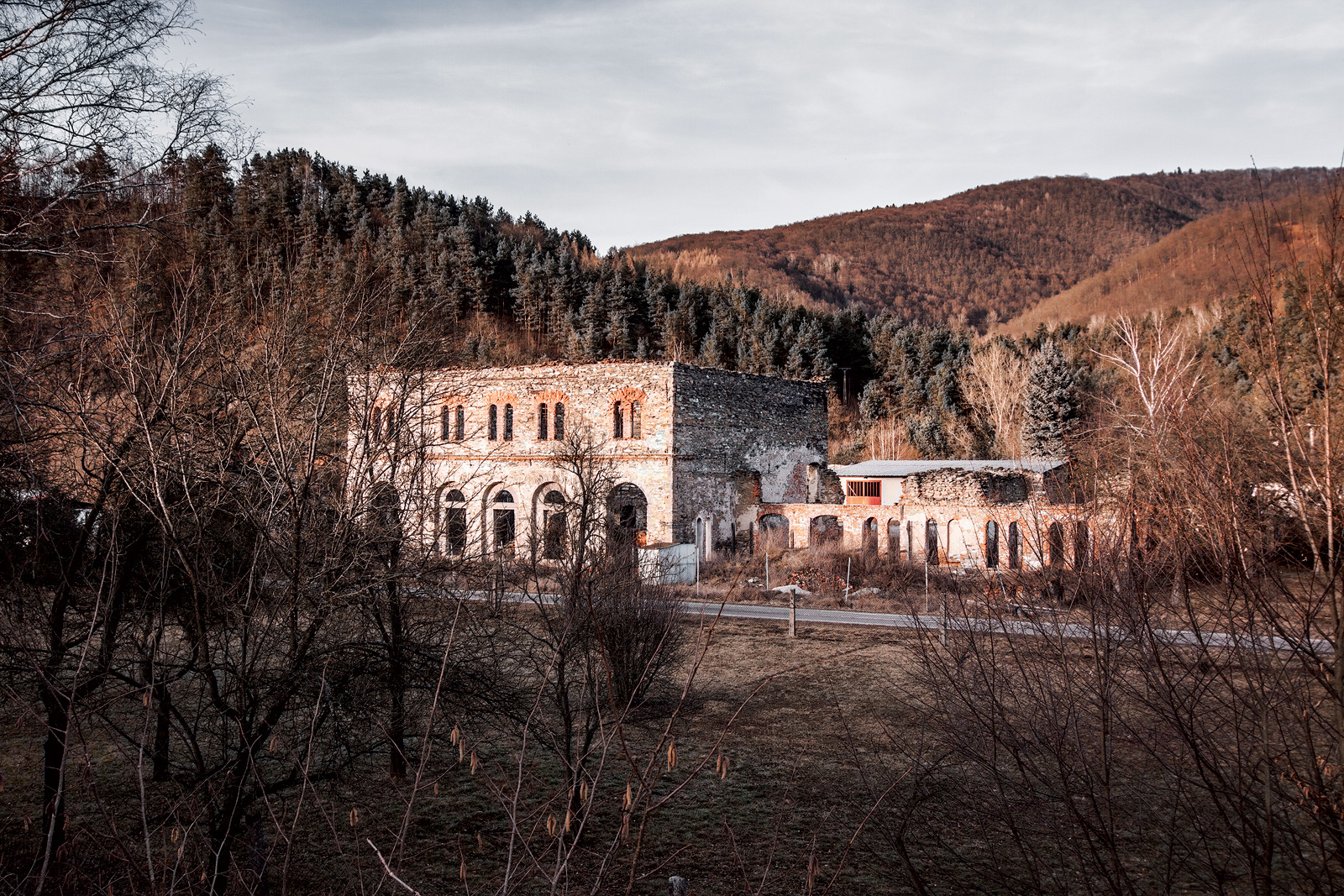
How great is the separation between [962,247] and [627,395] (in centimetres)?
8569

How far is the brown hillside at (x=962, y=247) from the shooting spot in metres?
85.1

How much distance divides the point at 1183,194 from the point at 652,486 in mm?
98204

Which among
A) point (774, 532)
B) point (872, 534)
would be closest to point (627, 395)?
point (774, 532)

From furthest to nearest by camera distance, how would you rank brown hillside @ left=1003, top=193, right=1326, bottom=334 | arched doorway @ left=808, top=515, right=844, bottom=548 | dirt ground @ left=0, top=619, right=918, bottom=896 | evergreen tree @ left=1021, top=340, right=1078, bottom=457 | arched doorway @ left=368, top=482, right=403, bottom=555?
evergreen tree @ left=1021, top=340, right=1078, bottom=457 → arched doorway @ left=808, top=515, right=844, bottom=548 → dirt ground @ left=0, top=619, right=918, bottom=896 → arched doorway @ left=368, top=482, right=403, bottom=555 → brown hillside @ left=1003, top=193, right=1326, bottom=334

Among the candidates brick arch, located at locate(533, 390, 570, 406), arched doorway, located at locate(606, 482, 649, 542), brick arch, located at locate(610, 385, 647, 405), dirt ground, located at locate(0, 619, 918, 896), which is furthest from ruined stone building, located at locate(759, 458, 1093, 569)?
dirt ground, located at locate(0, 619, 918, 896)

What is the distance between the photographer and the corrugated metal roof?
2808cm

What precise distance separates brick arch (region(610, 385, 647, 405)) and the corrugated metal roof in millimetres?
8930

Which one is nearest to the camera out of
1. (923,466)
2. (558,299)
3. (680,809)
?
(680,809)

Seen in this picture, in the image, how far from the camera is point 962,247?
102 m

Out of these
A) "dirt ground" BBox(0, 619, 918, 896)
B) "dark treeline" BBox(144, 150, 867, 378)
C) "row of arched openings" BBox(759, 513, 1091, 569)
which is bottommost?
"dirt ground" BBox(0, 619, 918, 896)

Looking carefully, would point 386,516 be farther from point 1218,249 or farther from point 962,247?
point 962,247

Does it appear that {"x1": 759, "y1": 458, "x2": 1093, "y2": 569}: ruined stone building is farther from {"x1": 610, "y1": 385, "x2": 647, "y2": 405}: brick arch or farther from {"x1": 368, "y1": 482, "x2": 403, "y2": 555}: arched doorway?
{"x1": 368, "y1": 482, "x2": 403, "y2": 555}: arched doorway

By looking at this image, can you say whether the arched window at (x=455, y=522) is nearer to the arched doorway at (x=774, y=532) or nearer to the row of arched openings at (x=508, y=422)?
the row of arched openings at (x=508, y=422)

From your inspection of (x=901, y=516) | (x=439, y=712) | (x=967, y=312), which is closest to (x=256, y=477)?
(x=439, y=712)
